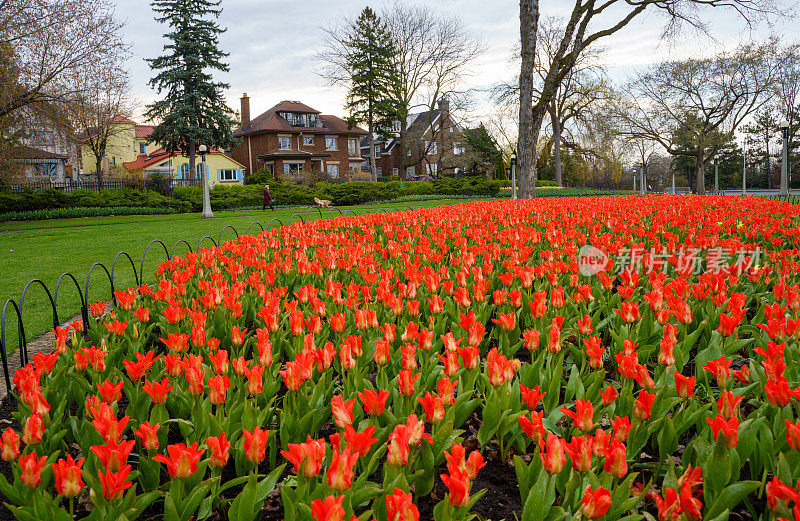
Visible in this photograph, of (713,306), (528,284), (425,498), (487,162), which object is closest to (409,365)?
(425,498)

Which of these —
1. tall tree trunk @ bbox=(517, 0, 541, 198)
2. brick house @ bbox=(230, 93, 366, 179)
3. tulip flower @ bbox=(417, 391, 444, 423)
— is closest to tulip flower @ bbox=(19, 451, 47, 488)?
tulip flower @ bbox=(417, 391, 444, 423)

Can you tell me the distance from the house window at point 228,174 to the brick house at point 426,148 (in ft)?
45.5

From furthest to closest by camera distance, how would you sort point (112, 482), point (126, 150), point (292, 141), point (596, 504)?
point (126, 150)
point (292, 141)
point (112, 482)
point (596, 504)

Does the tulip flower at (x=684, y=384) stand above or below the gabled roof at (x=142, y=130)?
below

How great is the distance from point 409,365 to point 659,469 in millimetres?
906

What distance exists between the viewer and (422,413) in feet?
7.23

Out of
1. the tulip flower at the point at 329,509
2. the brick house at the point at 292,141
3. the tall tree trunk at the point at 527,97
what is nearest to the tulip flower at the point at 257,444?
the tulip flower at the point at 329,509

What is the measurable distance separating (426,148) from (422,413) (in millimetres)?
52554

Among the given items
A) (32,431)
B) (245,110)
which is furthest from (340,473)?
(245,110)

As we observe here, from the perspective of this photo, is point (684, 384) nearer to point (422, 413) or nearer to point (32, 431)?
point (422, 413)

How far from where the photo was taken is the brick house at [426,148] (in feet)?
166

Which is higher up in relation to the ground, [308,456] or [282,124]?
[282,124]

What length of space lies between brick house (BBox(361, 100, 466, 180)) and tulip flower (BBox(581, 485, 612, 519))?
4409cm

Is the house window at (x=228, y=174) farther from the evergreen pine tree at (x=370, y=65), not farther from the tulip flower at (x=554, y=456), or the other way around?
the tulip flower at (x=554, y=456)
